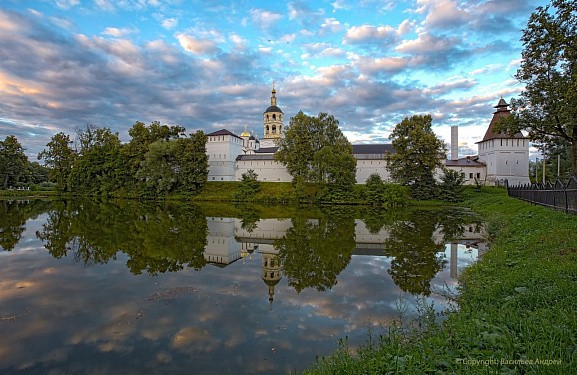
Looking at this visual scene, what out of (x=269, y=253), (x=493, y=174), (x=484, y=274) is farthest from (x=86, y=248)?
(x=493, y=174)

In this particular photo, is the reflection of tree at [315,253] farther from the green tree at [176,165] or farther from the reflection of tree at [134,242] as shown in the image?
the green tree at [176,165]

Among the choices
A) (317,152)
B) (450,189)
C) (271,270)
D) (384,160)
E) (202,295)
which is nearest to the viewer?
(202,295)

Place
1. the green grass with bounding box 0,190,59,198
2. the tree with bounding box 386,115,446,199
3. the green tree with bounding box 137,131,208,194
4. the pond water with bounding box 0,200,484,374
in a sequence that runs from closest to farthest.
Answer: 1. the pond water with bounding box 0,200,484,374
2. the tree with bounding box 386,115,446,199
3. the green tree with bounding box 137,131,208,194
4. the green grass with bounding box 0,190,59,198

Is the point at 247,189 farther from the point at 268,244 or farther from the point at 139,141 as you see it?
the point at 268,244

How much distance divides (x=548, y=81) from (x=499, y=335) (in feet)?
55.8

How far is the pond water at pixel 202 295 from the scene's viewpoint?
15.5 feet

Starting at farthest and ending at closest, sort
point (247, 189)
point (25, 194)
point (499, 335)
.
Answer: point (25, 194)
point (247, 189)
point (499, 335)

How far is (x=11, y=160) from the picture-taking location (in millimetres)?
51469

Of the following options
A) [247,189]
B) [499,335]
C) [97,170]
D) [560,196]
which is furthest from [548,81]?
[97,170]

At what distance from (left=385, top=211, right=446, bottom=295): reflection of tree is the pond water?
6 cm

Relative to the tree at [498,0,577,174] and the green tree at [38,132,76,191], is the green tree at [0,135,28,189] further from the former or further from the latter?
the tree at [498,0,577,174]

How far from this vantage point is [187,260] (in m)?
10.3

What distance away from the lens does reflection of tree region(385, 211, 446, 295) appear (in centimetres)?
809

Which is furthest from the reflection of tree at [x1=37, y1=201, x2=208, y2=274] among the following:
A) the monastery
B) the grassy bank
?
the monastery
